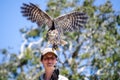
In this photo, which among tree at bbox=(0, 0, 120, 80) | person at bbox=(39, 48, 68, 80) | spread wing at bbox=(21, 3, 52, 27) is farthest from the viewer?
tree at bbox=(0, 0, 120, 80)

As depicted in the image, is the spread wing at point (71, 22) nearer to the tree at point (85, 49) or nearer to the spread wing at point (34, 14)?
the spread wing at point (34, 14)

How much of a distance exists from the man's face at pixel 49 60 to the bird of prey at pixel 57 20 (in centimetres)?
203

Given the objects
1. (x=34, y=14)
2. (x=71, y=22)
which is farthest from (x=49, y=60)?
(x=34, y=14)

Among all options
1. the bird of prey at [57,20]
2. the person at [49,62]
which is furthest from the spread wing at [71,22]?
the person at [49,62]

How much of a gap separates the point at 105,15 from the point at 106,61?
117 inches

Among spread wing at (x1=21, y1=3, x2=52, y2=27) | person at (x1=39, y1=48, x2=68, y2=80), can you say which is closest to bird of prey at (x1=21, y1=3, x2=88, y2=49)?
spread wing at (x1=21, y1=3, x2=52, y2=27)

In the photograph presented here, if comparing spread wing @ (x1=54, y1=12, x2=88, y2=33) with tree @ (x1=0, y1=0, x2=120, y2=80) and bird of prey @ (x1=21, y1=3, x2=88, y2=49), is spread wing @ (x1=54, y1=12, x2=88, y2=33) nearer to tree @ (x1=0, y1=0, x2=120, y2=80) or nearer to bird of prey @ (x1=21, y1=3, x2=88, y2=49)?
bird of prey @ (x1=21, y1=3, x2=88, y2=49)

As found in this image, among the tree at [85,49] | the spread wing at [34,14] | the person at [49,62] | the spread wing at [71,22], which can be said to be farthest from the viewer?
the tree at [85,49]

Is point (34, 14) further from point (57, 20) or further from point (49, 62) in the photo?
point (49, 62)

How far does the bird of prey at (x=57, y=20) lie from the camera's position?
523 centimetres

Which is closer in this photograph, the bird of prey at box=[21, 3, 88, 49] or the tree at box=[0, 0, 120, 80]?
the bird of prey at box=[21, 3, 88, 49]

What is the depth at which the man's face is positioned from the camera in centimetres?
300

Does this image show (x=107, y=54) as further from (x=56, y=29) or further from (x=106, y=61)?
(x=56, y=29)

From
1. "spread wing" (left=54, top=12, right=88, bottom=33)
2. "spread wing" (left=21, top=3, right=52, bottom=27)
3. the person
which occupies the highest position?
"spread wing" (left=21, top=3, right=52, bottom=27)
